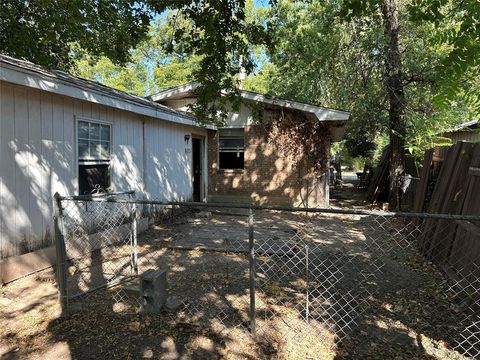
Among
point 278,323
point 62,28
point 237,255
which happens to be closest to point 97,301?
point 278,323

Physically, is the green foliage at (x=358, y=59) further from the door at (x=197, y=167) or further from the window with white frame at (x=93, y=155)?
the window with white frame at (x=93, y=155)

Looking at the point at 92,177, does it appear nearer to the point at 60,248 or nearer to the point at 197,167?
the point at 60,248

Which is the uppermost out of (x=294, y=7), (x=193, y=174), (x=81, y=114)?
(x=294, y=7)

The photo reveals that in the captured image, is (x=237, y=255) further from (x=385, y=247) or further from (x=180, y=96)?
(x=180, y=96)

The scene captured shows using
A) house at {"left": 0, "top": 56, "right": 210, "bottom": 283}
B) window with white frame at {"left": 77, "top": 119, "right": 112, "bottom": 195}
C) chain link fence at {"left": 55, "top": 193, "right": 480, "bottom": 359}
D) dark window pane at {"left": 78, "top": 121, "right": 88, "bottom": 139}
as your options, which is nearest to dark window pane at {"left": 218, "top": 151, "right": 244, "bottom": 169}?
house at {"left": 0, "top": 56, "right": 210, "bottom": 283}

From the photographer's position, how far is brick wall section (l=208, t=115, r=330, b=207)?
1255 centimetres

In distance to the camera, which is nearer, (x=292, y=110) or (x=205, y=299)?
(x=205, y=299)

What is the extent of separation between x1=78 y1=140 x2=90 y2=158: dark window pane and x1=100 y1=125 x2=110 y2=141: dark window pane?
499 millimetres

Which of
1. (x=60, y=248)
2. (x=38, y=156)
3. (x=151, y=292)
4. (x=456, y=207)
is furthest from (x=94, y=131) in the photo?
(x=456, y=207)

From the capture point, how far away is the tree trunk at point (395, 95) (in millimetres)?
11328

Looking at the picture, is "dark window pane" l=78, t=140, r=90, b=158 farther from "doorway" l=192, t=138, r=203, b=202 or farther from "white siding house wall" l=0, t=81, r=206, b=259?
"doorway" l=192, t=138, r=203, b=202

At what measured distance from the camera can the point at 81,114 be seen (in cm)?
658

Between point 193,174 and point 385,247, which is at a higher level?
point 193,174

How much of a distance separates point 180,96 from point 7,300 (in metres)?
9.70
